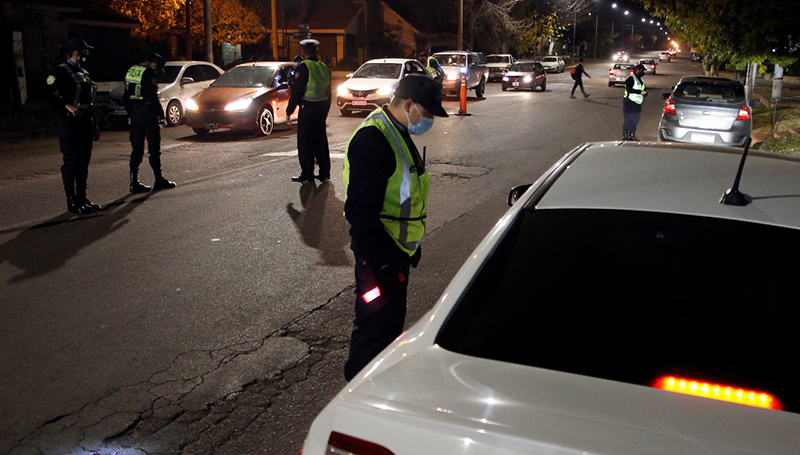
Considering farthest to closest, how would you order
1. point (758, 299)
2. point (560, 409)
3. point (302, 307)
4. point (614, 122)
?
point (614, 122) < point (302, 307) < point (758, 299) < point (560, 409)

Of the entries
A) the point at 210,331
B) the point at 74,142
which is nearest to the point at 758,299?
the point at 210,331

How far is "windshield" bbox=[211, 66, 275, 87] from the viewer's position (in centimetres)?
1661

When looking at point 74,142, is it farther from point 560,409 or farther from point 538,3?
point 538,3

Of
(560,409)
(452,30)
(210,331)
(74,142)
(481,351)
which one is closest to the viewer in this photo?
(560,409)

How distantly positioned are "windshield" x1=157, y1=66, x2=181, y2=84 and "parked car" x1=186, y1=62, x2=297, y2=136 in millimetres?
2093

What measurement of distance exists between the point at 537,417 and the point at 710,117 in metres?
13.0

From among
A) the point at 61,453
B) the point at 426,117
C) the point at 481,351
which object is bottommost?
the point at 61,453

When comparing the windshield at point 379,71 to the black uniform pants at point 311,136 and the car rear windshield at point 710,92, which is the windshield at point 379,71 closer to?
the car rear windshield at point 710,92

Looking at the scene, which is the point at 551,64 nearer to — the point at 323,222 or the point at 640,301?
the point at 323,222

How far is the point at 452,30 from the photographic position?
59.1m

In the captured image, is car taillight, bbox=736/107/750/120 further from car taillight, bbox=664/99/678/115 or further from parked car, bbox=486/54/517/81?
parked car, bbox=486/54/517/81

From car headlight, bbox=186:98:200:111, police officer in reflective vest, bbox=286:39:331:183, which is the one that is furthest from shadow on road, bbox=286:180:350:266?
car headlight, bbox=186:98:200:111

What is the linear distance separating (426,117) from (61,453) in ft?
8.21

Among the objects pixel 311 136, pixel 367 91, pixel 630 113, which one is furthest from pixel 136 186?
pixel 367 91
